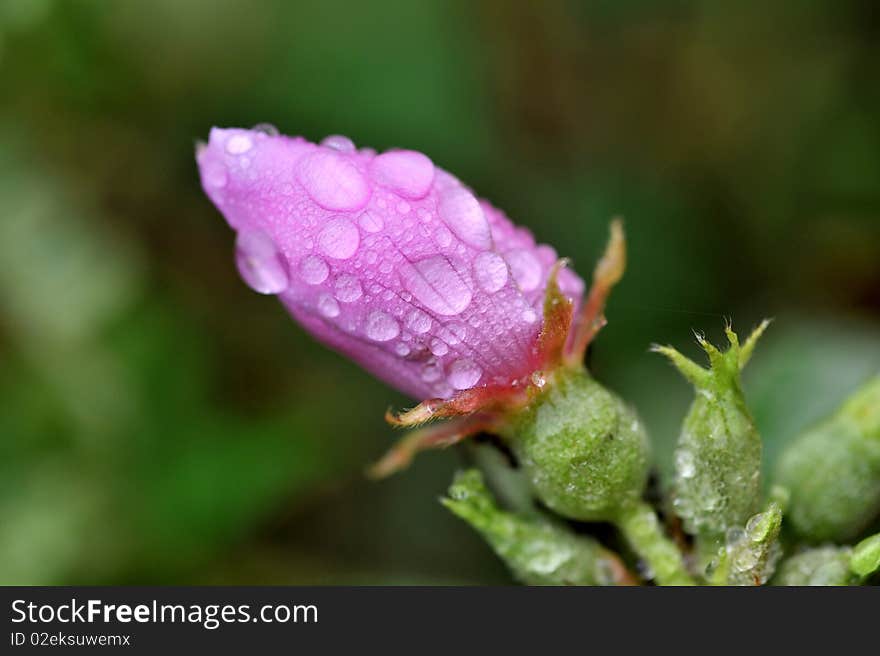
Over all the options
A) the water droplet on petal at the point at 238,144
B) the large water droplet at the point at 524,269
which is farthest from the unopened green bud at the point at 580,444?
the water droplet on petal at the point at 238,144

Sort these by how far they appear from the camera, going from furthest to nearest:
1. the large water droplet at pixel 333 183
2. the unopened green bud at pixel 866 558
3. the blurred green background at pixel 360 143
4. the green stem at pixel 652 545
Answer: the blurred green background at pixel 360 143, the green stem at pixel 652 545, the unopened green bud at pixel 866 558, the large water droplet at pixel 333 183

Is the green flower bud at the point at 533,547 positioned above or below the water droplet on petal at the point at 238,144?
below

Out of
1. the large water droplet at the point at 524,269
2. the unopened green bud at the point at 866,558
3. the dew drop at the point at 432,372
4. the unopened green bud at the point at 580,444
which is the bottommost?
the unopened green bud at the point at 866,558

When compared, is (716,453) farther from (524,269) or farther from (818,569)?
(524,269)

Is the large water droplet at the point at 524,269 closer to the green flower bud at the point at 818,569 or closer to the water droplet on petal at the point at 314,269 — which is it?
the water droplet on petal at the point at 314,269

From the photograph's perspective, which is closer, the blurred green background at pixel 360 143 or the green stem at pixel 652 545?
the green stem at pixel 652 545

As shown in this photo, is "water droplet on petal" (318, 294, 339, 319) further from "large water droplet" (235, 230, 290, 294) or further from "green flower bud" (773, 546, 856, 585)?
"green flower bud" (773, 546, 856, 585)
